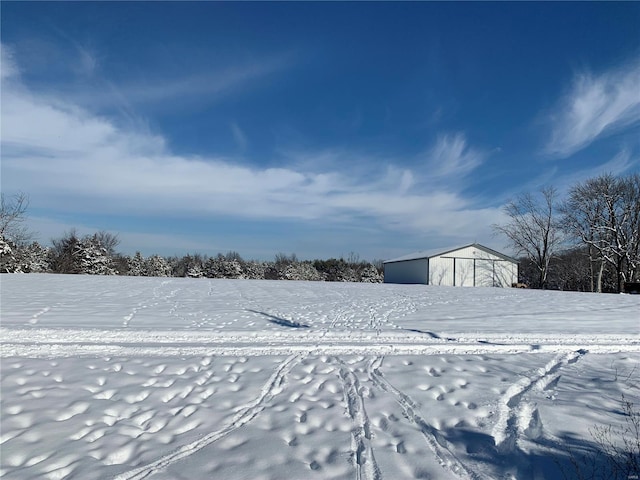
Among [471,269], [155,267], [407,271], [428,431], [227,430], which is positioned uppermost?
[471,269]

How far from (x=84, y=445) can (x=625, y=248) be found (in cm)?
3866

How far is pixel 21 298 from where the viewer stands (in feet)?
40.5

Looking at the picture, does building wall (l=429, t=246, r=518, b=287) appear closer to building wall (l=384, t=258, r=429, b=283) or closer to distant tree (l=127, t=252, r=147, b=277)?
building wall (l=384, t=258, r=429, b=283)

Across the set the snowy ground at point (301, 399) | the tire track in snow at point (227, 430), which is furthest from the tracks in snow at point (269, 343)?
the tire track in snow at point (227, 430)

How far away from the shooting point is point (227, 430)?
13.3 feet

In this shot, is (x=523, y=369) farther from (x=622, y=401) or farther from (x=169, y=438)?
(x=169, y=438)

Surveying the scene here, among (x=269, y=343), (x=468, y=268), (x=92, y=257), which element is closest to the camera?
(x=269, y=343)

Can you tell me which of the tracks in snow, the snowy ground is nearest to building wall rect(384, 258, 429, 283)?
the snowy ground

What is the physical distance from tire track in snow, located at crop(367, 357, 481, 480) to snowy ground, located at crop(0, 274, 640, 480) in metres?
0.02

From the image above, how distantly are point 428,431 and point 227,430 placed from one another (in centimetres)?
214

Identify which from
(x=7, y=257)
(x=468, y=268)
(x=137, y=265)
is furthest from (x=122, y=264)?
(x=468, y=268)

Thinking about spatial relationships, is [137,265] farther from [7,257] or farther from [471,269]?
[471,269]

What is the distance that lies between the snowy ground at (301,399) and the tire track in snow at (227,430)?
0.02 m

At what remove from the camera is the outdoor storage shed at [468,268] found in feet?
113
